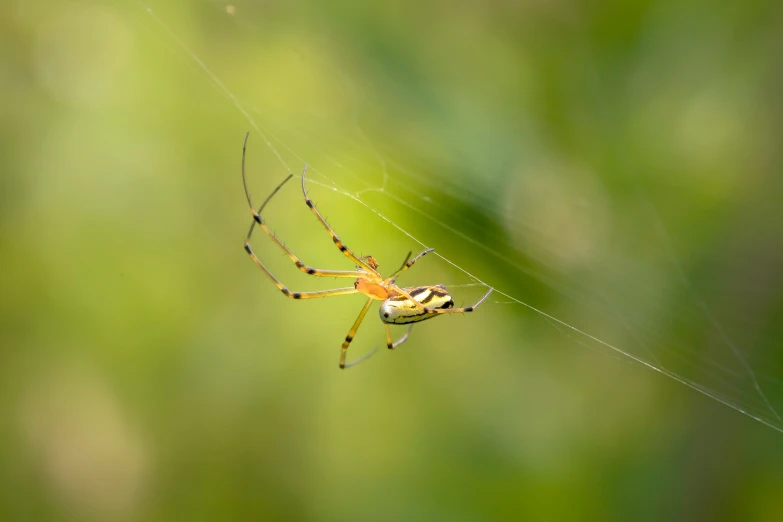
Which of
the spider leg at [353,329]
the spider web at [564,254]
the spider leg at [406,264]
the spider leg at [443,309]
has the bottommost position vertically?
the spider leg at [353,329]

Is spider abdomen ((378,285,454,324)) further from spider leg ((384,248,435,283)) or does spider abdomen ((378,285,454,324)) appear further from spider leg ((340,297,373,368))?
spider leg ((340,297,373,368))

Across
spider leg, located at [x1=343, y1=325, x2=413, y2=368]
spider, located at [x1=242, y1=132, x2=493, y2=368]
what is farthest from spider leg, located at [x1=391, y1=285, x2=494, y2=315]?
spider leg, located at [x1=343, y1=325, x2=413, y2=368]

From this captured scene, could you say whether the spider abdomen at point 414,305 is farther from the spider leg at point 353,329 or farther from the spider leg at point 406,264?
the spider leg at point 353,329

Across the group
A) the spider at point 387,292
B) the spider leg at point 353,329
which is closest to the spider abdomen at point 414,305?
the spider at point 387,292

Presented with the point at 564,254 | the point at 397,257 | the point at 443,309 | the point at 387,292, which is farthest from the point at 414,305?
the point at 564,254

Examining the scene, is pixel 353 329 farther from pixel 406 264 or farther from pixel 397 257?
pixel 406 264
